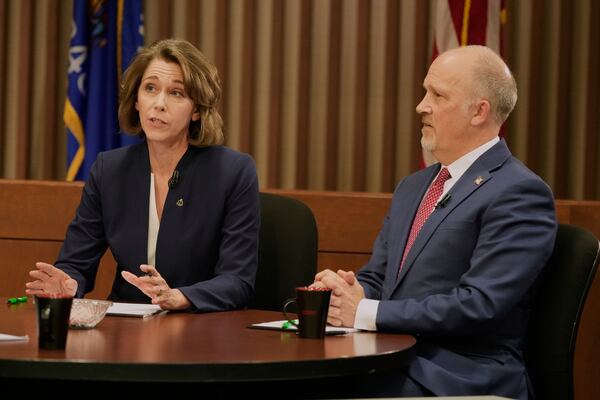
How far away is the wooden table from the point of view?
172 centimetres

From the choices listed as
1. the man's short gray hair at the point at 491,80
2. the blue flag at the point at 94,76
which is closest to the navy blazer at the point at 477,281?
the man's short gray hair at the point at 491,80

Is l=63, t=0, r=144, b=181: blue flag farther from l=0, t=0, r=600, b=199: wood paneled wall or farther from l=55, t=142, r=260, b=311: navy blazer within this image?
l=55, t=142, r=260, b=311: navy blazer

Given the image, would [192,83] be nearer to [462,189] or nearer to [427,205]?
[427,205]

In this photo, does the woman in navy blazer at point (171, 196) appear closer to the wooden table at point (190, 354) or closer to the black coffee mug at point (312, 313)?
the wooden table at point (190, 354)

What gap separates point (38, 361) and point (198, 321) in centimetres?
69

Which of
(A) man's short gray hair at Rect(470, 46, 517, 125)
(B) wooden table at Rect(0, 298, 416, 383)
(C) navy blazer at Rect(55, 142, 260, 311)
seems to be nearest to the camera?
(B) wooden table at Rect(0, 298, 416, 383)

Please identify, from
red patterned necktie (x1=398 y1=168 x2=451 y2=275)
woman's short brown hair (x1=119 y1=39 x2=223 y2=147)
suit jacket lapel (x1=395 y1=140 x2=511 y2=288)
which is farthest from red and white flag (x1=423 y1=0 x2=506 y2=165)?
suit jacket lapel (x1=395 y1=140 x2=511 y2=288)

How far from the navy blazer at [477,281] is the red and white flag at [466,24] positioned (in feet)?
6.11

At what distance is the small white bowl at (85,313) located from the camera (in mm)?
2127

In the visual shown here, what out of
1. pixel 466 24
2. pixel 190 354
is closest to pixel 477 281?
pixel 190 354

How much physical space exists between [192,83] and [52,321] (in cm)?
132

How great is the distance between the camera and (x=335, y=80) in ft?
15.0

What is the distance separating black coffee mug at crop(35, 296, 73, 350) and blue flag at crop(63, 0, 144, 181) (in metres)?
2.64

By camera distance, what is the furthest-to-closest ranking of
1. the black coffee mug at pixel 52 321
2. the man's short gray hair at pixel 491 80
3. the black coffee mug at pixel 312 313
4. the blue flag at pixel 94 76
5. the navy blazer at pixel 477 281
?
the blue flag at pixel 94 76, the man's short gray hair at pixel 491 80, the navy blazer at pixel 477 281, the black coffee mug at pixel 312 313, the black coffee mug at pixel 52 321
